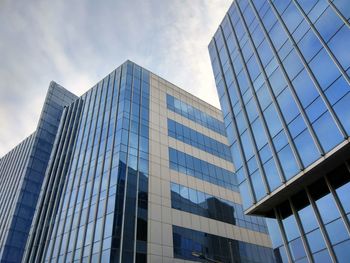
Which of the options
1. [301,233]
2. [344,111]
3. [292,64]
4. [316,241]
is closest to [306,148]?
[344,111]

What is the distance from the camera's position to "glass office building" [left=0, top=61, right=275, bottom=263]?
37.2 m

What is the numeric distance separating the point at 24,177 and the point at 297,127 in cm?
6051

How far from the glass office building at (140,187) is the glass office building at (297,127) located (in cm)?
907

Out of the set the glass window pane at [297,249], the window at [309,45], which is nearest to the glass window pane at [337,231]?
the glass window pane at [297,249]

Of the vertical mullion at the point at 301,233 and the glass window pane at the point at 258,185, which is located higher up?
the glass window pane at the point at 258,185

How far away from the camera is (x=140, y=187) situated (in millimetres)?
39938

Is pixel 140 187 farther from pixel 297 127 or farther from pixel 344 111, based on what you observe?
pixel 344 111

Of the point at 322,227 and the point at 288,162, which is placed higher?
the point at 288,162

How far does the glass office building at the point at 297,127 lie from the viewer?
20.6 meters

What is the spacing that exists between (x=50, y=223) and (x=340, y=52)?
43.3m

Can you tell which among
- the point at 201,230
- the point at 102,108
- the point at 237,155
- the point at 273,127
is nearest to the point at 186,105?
the point at 102,108

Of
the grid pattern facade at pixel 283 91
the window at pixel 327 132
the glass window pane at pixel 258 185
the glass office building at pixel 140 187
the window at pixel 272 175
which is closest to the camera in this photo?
the window at pixel 327 132

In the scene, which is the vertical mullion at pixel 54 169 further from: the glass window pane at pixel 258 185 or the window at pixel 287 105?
the window at pixel 287 105

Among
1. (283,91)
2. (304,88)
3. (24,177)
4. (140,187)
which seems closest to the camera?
(304,88)
